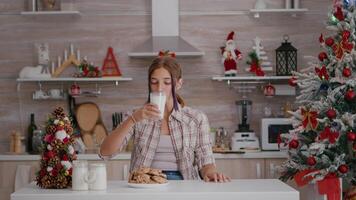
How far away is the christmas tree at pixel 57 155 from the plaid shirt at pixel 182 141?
16.6 inches

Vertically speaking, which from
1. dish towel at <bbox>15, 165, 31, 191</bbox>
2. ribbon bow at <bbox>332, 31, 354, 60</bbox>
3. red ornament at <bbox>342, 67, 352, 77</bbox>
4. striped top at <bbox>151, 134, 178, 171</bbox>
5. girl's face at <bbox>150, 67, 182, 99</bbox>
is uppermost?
ribbon bow at <bbox>332, 31, 354, 60</bbox>

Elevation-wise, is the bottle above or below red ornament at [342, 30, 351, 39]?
below

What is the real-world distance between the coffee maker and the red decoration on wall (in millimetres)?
1113

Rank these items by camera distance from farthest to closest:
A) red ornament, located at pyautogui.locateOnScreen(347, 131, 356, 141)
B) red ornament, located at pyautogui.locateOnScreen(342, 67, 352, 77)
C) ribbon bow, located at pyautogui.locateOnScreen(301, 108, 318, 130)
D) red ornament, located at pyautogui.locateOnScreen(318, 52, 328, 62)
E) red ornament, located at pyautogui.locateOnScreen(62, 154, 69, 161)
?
red ornament, located at pyautogui.locateOnScreen(318, 52, 328, 62), ribbon bow, located at pyautogui.locateOnScreen(301, 108, 318, 130), red ornament, located at pyautogui.locateOnScreen(342, 67, 352, 77), red ornament, located at pyautogui.locateOnScreen(347, 131, 356, 141), red ornament, located at pyautogui.locateOnScreen(62, 154, 69, 161)

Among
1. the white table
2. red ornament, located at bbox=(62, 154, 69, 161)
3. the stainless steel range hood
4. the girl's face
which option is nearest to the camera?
the white table

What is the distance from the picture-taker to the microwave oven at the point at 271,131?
5.75 metres

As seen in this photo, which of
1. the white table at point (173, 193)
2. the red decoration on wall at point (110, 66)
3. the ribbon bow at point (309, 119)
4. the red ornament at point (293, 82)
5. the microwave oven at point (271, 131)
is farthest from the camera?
the red decoration on wall at point (110, 66)

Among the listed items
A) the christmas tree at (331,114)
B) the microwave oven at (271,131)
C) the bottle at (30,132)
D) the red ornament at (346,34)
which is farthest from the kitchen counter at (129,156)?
the red ornament at (346,34)

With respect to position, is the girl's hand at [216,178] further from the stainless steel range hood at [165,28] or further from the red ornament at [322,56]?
the stainless steel range hood at [165,28]

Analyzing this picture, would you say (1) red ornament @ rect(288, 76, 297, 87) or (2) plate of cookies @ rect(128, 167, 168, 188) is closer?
(2) plate of cookies @ rect(128, 167, 168, 188)

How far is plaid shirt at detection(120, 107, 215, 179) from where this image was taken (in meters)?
3.39

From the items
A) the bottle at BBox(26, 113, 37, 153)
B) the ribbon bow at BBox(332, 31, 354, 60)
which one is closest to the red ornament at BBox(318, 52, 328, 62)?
the ribbon bow at BBox(332, 31, 354, 60)

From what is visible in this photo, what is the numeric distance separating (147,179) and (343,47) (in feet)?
7.33

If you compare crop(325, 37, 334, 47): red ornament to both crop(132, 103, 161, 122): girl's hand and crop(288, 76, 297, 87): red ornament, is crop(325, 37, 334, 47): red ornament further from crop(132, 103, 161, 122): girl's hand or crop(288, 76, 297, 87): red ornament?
crop(132, 103, 161, 122): girl's hand
